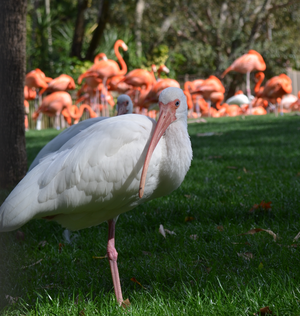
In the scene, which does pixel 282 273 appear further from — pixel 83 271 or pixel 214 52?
pixel 214 52

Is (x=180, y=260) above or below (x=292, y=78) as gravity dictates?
below

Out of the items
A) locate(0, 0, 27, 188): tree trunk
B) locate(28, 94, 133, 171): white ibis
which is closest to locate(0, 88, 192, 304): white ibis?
locate(28, 94, 133, 171): white ibis

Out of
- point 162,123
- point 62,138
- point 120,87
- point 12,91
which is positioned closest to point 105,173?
point 162,123

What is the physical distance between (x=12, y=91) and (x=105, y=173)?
202 centimetres

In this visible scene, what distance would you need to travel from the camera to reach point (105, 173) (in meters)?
2.05

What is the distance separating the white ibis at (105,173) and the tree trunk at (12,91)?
164 centimetres

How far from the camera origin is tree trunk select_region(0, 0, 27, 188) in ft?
11.6

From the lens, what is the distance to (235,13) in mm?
21609

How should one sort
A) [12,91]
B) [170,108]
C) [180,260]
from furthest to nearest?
[12,91] → [180,260] → [170,108]

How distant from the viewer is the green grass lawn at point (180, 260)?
1.97m

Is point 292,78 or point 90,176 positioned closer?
point 90,176

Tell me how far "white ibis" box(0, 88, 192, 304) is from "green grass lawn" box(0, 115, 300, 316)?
28cm

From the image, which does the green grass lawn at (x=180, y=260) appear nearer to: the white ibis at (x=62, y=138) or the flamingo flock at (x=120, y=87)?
the white ibis at (x=62, y=138)

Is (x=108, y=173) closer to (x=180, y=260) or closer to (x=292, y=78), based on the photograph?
(x=180, y=260)
